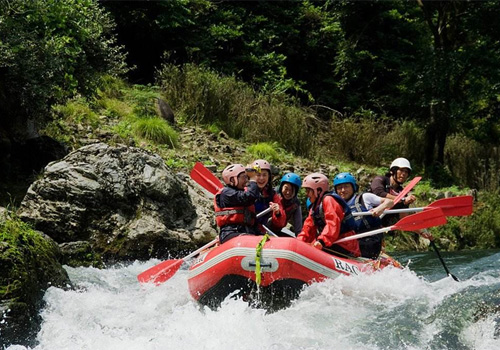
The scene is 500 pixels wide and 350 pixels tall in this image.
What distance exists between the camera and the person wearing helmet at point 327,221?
6.50 meters

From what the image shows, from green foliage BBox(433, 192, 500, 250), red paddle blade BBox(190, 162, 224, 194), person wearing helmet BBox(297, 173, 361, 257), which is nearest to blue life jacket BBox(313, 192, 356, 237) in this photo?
person wearing helmet BBox(297, 173, 361, 257)

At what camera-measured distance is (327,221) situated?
651 cm

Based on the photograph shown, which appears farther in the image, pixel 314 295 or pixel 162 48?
pixel 162 48

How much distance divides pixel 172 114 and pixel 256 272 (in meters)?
7.64

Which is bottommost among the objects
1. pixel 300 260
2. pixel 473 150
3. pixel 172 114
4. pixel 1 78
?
pixel 473 150

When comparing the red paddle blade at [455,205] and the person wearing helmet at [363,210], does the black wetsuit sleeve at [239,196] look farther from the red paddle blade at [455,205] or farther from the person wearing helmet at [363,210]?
the red paddle blade at [455,205]

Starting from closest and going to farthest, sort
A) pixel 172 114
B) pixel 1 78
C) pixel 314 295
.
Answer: pixel 314 295 < pixel 1 78 < pixel 172 114

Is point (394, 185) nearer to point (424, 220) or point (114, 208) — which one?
point (424, 220)

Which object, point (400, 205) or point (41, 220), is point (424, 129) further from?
point (41, 220)

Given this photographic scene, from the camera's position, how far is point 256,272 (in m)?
5.79

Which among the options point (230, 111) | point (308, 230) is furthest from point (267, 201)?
point (230, 111)

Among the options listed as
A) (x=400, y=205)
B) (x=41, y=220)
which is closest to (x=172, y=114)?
(x=41, y=220)

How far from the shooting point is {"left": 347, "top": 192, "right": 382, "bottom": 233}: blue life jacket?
721 cm

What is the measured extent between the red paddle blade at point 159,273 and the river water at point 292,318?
3.5 inches
